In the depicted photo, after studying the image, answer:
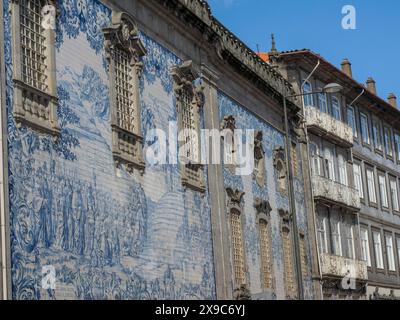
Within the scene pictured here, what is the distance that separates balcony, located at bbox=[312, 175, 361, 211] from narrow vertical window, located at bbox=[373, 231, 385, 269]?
11.4ft

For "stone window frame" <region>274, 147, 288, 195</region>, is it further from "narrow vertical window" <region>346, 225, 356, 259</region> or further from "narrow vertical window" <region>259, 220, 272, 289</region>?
"narrow vertical window" <region>346, 225, 356, 259</region>

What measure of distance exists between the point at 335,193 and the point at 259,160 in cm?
938

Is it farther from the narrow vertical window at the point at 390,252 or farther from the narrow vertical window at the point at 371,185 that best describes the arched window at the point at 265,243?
the narrow vertical window at the point at 390,252

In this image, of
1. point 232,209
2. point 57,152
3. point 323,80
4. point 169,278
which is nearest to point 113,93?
point 57,152

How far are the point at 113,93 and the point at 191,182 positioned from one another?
15.1 feet

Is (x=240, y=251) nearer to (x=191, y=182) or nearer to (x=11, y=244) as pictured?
(x=191, y=182)

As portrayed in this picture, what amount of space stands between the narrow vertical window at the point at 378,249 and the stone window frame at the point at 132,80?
1040 inches

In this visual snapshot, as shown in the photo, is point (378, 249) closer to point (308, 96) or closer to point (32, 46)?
point (308, 96)

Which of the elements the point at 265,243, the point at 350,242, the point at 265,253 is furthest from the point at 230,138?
the point at 350,242

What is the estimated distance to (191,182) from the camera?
2464 centimetres

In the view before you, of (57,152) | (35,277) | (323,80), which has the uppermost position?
(323,80)

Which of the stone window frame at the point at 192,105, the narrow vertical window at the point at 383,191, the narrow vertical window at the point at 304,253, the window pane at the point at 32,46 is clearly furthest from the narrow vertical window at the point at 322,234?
the window pane at the point at 32,46

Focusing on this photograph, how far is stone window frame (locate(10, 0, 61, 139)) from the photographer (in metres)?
17.0

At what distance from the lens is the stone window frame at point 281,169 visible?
33.7 meters
